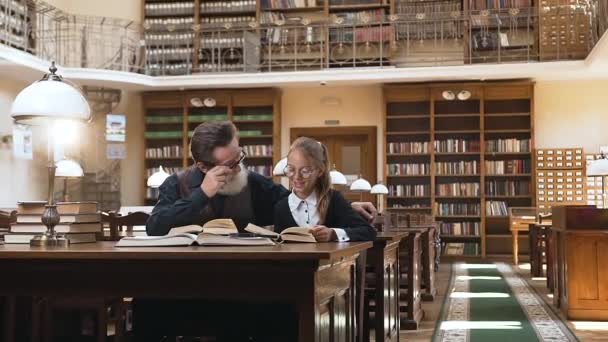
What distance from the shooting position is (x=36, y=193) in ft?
41.2

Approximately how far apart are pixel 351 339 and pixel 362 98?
1065 cm

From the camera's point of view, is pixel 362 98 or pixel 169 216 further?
pixel 362 98

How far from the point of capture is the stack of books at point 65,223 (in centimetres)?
269

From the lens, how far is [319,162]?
2936 millimetres

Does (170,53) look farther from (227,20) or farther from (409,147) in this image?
(409,147)

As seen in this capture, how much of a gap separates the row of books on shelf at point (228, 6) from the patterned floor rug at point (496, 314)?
6.43m

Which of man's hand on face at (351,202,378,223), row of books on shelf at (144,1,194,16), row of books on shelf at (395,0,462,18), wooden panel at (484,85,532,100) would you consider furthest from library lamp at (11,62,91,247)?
row of books on shelf at (144,1,194,16)

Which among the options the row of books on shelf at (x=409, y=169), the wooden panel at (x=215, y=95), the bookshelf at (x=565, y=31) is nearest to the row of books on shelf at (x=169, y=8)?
the wooden panel at (x=215, y=95)

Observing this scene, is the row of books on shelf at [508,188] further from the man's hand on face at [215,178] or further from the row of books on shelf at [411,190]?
the man's hand on face at [215,178]

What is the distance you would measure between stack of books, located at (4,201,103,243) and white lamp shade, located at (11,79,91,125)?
320 mm

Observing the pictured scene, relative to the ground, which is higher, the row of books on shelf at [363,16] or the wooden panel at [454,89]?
the row of books on shelf at [363,16]

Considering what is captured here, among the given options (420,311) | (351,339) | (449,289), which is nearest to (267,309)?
(351,339)

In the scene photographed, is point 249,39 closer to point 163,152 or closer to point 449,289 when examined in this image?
point 163,152

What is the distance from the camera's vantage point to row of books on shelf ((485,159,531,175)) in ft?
40.8
